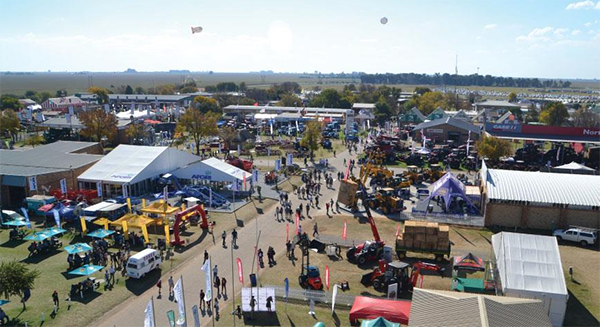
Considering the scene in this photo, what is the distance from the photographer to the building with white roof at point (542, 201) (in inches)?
971

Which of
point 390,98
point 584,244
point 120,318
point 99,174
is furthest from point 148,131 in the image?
point 390,98

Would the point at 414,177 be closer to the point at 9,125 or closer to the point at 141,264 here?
the point at 141,264

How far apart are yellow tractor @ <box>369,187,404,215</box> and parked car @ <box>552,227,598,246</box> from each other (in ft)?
29.8

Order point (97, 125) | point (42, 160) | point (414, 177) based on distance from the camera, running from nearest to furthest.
→ point (42, 160) < point (414, 177) < point (97, 125)

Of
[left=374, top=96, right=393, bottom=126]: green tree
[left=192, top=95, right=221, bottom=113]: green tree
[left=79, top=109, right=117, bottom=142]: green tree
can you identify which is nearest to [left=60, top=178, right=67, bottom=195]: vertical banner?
[left=79, top=109, right=117, bottom=142]: green tree

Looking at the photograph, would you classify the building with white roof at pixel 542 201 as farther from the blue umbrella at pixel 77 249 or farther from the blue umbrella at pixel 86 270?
the blue umbrella at pixel 77 249

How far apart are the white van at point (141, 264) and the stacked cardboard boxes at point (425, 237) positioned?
11977mm

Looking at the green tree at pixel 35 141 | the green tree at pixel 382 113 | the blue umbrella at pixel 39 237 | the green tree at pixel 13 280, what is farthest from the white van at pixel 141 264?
the green tree at pixel 382 113

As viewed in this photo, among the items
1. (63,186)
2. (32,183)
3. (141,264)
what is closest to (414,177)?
(141,264)

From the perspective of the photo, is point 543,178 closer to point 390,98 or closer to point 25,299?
point 25,299

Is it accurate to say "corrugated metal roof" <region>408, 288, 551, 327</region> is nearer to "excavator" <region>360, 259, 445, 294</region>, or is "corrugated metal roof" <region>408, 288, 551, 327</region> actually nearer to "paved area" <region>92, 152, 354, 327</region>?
"excavator" <region>360, 259, 445, 294</region>

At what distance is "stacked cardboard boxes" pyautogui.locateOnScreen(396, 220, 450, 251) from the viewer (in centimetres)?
2114

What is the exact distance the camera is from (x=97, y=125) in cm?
5012

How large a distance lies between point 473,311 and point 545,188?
16.9 m
